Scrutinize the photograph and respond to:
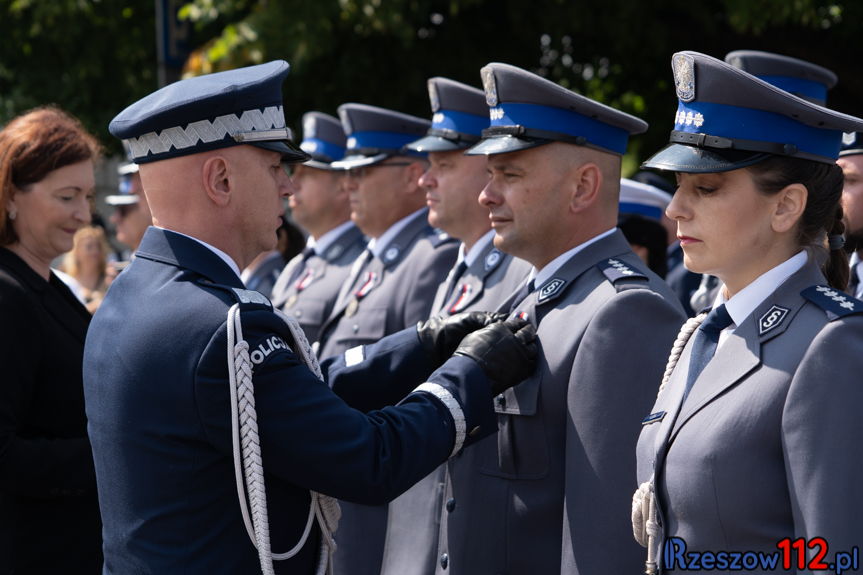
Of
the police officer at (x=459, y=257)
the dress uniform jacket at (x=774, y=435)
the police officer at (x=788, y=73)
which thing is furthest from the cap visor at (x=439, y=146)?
the dress uniform jacket at (x=774, y=435)

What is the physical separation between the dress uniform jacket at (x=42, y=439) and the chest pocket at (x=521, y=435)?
49.6 inches

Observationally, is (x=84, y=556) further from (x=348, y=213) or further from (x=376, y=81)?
(x=376, y=81)

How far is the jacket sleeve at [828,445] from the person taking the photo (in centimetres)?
207

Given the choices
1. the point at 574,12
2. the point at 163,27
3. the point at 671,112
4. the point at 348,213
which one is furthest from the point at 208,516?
the point at 671,112

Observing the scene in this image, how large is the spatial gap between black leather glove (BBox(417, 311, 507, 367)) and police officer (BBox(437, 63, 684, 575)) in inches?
7.0

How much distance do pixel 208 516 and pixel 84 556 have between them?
3.72ft

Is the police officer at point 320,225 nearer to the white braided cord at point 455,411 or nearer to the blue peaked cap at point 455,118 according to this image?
the blue peaked cap at point 455,118

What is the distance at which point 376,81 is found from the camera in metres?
9.44

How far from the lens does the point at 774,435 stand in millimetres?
2182

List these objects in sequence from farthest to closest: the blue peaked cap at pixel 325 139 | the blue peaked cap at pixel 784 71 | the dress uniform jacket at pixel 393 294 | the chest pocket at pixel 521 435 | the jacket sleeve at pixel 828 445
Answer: the blue peaked cap at pixel 325 139, the dress uniform jacket at pixel 393 294, the blue peaked cap at pixel 784 71, the chest pocket at pixel 521 435, the jacket sleeve at pixel 828 445

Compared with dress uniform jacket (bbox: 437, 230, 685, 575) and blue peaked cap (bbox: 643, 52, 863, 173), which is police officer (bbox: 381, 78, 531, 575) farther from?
blue peaked cap (bbox: 643, 52, 863, 173)

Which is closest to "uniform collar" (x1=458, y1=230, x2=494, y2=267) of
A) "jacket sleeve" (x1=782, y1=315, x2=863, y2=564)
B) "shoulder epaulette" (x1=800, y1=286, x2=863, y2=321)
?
"shoulder epaulette" (x1=800, y1=286, x2=863, y2=321)

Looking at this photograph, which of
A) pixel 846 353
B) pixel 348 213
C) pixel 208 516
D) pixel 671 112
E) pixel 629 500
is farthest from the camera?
pixel 671 112

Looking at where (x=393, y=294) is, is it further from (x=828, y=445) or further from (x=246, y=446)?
(x=828, y=445)
